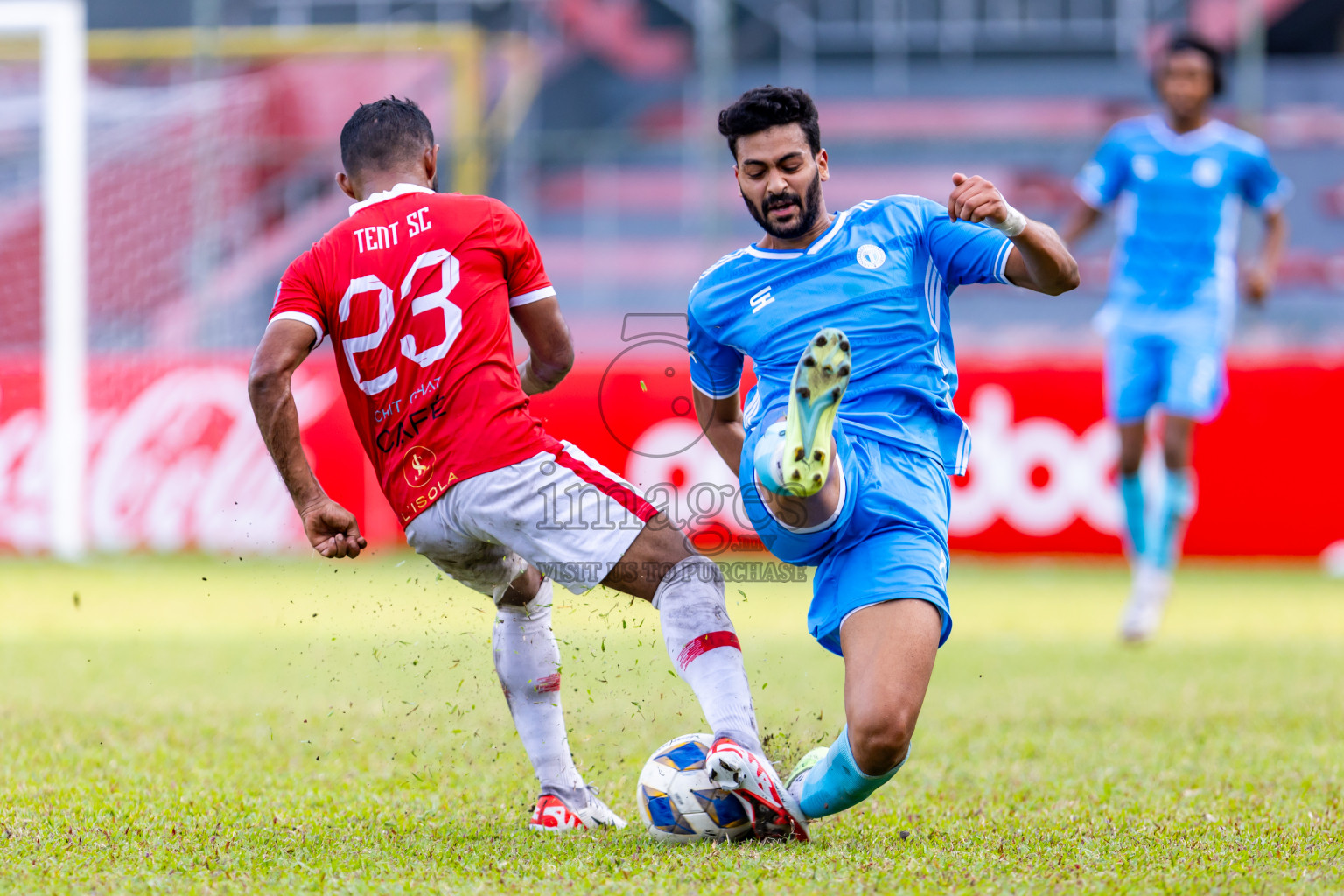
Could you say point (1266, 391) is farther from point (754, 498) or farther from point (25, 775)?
point (25, 775)

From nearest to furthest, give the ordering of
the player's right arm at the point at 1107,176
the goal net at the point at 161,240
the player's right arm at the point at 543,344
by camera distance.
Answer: the player's right arm at the point at 543,344 → the player's right arm at the point at 1107,176 → the goal net at the point at 161,240

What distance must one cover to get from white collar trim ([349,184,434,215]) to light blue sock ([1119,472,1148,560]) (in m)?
5.20

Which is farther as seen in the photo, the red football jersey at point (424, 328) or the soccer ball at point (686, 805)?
the red football jersey at point (424, 328)

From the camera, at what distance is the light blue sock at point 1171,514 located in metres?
7.66

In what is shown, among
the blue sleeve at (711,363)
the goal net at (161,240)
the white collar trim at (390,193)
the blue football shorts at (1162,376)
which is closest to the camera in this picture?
the white collar trim at (390,193)

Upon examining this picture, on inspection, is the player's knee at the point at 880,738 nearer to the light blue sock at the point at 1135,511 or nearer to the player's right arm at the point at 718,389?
the player's right arm at the point at 718,389

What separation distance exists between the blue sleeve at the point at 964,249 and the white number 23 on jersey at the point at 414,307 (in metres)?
1.23

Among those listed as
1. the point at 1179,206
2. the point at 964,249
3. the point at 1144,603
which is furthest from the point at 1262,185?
the point at 964,249

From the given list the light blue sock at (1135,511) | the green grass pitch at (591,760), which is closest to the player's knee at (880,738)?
the green grass pitch at (591,760)

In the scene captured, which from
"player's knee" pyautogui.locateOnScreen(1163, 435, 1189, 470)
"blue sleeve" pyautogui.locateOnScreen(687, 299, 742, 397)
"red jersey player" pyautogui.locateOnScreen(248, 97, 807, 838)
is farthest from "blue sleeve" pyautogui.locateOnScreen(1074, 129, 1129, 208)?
"red jersey player" pyautogui.locateOnScreen(248, 97, 807, 838)

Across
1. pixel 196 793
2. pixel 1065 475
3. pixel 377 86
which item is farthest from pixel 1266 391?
pixel 377 86

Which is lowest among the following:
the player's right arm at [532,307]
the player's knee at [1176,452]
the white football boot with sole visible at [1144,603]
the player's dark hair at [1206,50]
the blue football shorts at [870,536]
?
the white football boot with sole visible at [1144,603]

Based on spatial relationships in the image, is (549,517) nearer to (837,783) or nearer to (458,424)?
(458,424)

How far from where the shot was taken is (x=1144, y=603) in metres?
7.62
